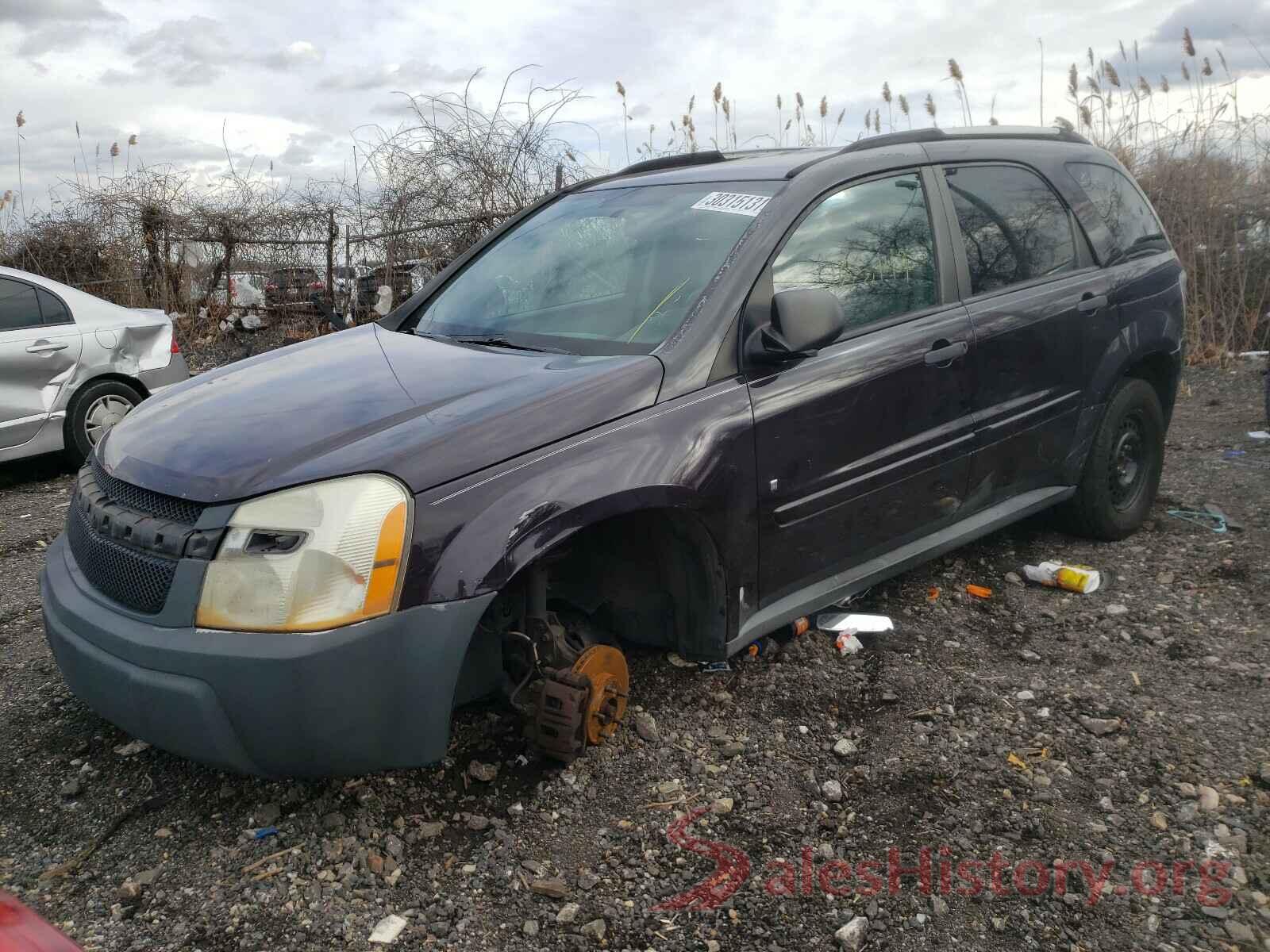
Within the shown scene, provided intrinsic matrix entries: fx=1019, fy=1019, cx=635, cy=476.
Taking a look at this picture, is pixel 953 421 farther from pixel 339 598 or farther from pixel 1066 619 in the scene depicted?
pixel 339 598

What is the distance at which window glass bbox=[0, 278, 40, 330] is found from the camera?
6379 mm

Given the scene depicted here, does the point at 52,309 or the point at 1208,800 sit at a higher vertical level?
the point at 52,309

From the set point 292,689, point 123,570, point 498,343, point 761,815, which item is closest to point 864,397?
point 498,343

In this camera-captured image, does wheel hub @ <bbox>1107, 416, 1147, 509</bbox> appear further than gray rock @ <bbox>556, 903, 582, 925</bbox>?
Yes

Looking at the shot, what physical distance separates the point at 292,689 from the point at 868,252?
92.0 inches

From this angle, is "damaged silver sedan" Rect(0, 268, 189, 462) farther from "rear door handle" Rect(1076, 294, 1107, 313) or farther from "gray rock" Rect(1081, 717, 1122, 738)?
"gray rock" Rect(1081, 717, 1122, 738)

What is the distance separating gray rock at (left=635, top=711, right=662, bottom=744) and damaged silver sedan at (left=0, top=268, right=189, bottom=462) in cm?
452

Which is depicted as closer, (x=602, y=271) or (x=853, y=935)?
(x=853, y=935)

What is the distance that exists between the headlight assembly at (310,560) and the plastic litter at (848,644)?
1924 millimetres

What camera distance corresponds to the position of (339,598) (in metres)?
2.34

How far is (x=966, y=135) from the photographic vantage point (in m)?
4.09

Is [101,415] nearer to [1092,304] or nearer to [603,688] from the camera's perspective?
[603,688]

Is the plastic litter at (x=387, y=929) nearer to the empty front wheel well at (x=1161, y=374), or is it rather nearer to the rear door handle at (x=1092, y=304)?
the rear door handle at (x=1092, y=304)

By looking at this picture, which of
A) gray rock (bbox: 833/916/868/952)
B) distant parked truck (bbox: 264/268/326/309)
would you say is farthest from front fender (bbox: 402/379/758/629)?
distant parked truck (bbox: 264/268/326/309)
